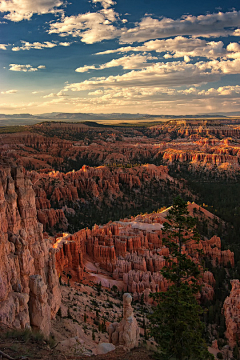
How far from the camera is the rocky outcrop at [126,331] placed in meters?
11.4

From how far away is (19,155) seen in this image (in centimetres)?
8744

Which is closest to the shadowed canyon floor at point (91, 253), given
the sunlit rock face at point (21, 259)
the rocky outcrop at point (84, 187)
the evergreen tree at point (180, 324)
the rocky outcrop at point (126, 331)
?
the sunlit rock face at point (21, 259)

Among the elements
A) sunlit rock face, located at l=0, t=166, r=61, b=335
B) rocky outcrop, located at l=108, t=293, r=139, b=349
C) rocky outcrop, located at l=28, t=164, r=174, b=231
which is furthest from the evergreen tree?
rocky outcrop, located at l=28, t=164, r=174, b=231

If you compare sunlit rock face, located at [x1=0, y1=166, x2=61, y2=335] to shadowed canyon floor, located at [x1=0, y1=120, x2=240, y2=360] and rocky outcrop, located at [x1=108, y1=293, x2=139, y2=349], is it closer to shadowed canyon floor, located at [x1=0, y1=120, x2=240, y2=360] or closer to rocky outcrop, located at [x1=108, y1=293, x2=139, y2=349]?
shadowed canyon floor, located at [x1=0, y1=120, x2=240, y2=360]

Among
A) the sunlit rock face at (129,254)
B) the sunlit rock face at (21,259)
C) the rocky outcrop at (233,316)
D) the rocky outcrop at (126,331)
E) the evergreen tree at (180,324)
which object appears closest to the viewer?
the sunlit rock face at (21,259)

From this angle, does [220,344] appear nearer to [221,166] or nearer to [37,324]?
[37,324]

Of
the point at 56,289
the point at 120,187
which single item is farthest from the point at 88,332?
the point at 120,187

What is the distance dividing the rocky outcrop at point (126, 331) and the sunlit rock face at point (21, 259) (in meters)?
2.82

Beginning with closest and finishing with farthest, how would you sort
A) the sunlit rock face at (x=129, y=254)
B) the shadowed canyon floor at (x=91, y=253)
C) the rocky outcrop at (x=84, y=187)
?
the shadowed canyon floor at (x=91, y=253), the sunlit rock face at (x=129, y=254), the rocky outcrop at (x=84, y=187)

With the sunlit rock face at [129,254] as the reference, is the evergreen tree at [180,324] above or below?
above

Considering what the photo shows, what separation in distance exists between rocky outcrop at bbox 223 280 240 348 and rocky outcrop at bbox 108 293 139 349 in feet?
44.3

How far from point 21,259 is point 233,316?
1866cm

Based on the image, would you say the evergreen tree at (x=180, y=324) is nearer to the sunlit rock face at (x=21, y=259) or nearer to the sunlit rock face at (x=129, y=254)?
the sunlit rock face at (x=21, y=259)

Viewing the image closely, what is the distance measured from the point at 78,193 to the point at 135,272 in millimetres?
36400
